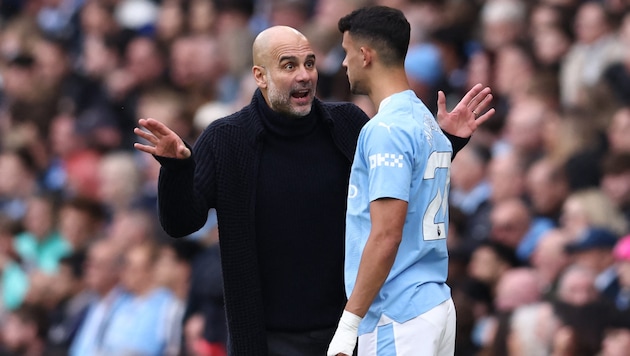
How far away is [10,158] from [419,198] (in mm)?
9583

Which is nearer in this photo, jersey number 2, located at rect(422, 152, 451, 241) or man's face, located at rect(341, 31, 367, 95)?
jersey number 2, located at rect(422, 152, 451, 241)

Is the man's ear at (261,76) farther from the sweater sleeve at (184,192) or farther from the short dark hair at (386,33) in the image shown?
the short dark hair at (386,33)

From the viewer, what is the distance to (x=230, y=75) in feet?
46.4

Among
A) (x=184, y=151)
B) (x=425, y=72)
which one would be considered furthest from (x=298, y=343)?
(x=425, y=72)

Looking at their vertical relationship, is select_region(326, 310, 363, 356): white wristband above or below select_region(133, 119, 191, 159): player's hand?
below

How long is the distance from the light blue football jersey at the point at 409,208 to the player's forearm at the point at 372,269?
0.63 feet

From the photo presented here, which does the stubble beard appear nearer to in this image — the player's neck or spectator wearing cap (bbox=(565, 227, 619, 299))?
the player's neck

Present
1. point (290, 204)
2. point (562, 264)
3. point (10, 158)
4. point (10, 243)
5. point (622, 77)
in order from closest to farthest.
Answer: point (290, 204) < point (562, 264) < point (622, 77) < point (10, 243) < point (10, 158)

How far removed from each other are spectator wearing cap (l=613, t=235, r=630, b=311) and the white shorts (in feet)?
9.38

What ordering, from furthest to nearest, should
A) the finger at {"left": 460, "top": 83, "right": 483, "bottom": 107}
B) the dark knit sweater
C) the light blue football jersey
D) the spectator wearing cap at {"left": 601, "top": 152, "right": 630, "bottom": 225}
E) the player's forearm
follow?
1. the spectator wearing cap at {"left": 601, "top": 152, "right": 630, "bottom": 225}
2. the finger at {"left": 460, "top": 83, "right": 483, "bottom": 107}
3. the dark knit sweater
4. the light blue football jersey
5. the player's forearm

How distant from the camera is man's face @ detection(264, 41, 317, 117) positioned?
6492mm

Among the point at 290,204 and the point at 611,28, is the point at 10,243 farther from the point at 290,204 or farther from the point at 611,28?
the point at 290,204

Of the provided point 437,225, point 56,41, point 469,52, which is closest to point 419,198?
point 437,225

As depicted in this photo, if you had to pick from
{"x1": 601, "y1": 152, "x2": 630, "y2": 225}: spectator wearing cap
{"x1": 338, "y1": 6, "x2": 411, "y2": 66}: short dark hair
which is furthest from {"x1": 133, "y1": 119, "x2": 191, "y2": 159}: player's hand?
{"x1": 601, "y1": 152, "x2": 630, "y2": 225}: spectator wearing cap
